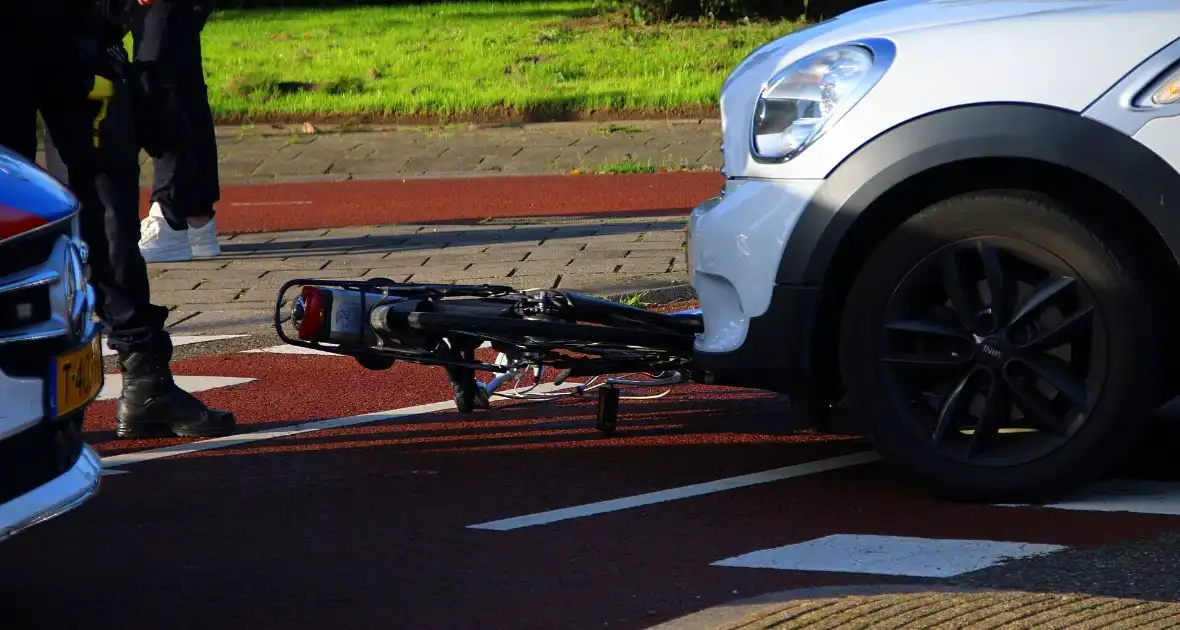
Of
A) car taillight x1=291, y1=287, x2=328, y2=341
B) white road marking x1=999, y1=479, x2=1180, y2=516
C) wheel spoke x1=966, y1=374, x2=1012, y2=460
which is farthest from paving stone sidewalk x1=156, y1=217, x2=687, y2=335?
wheel spoke x1=966, y1=374, x2=1012, y2=460

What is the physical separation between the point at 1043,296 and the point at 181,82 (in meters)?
5.49

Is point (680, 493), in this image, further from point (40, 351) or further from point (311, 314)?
point (40, 351)

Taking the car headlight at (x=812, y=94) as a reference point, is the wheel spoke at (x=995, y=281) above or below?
below

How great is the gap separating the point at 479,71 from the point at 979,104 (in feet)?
47.1

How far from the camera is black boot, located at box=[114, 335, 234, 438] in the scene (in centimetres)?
568

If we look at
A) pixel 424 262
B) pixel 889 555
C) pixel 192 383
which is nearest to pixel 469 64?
pixel 424 262

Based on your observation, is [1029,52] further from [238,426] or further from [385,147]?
[385,147]

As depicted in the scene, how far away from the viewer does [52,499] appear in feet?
11.6

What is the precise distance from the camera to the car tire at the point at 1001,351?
4.50m

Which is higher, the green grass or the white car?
the white car

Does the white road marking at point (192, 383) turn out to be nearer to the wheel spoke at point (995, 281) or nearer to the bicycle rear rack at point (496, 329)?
the bicycle rear rack at point (496, 329)

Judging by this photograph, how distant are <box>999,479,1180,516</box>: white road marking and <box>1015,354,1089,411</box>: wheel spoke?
27cm

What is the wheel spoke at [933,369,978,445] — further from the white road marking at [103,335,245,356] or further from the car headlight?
the white road marking at [103,335,245,356]

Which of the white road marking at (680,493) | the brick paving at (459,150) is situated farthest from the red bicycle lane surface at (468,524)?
the brick paving at (459,150)
